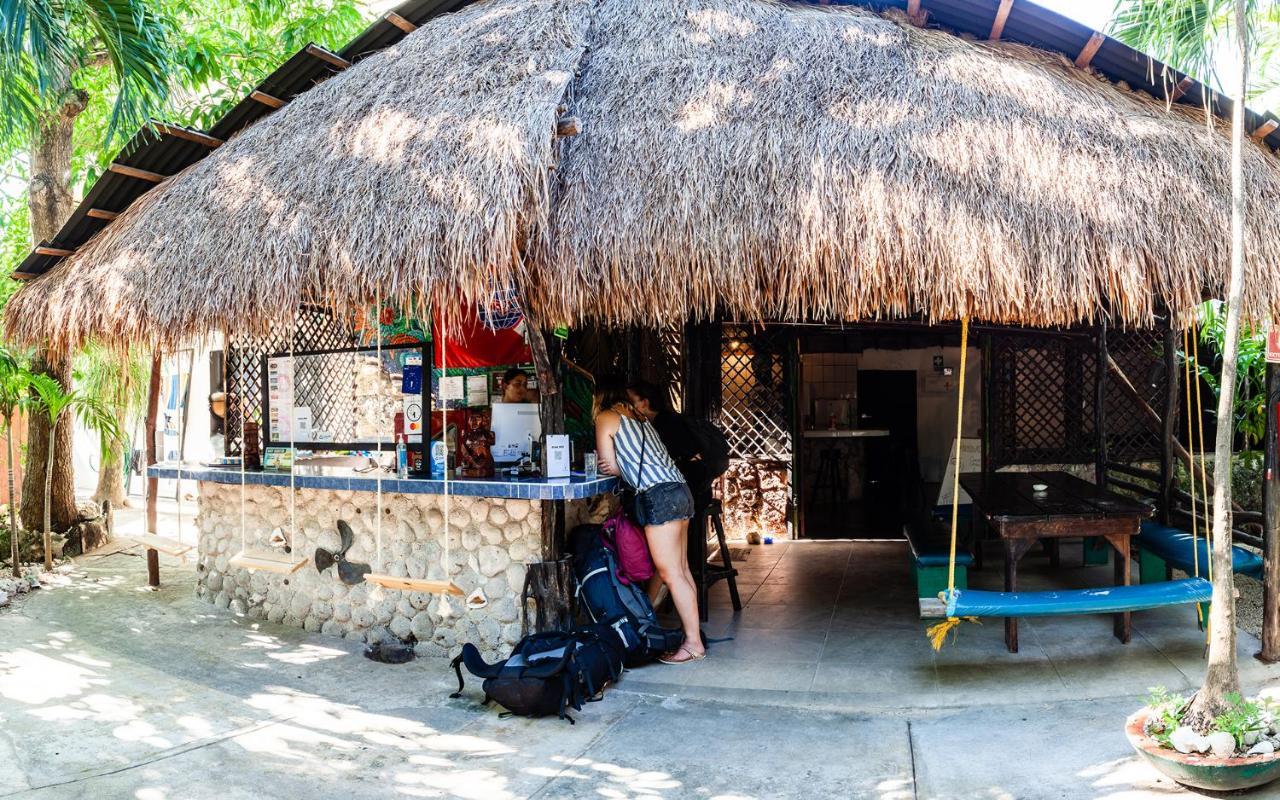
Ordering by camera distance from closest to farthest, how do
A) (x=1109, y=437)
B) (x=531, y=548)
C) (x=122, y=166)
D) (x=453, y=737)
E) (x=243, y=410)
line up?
(x=453, y=737) → (x=531, y=548) → (x=122, y=166) → (x=243, y=410) → (x=1109, y=437)

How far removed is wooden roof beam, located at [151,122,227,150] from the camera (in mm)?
6132

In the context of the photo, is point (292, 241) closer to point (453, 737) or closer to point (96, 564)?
point (453, 737)

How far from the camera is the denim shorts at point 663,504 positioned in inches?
201

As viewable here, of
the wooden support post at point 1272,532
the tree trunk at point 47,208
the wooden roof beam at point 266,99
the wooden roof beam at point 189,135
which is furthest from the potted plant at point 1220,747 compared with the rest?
the tree trunk at point 47,208

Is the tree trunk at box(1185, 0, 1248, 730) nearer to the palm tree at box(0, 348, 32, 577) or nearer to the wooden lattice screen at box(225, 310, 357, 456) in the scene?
the wooden lattice screen at box(225, 310, 357, 456)

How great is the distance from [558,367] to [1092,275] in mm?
2886

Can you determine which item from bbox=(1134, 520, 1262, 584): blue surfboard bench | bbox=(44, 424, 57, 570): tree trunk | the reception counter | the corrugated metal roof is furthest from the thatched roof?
bbox=(44, 424, 57, 570): tree trunk

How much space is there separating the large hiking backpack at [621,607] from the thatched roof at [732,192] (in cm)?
140

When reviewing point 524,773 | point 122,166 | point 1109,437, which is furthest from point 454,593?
point 1109,437

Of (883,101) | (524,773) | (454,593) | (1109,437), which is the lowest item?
(524,773)

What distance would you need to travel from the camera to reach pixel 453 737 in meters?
4.22

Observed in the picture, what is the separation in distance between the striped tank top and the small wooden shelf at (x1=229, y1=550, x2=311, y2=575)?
189cm

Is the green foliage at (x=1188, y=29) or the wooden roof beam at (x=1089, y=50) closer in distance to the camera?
the green foliage at (x=1188, y=29)

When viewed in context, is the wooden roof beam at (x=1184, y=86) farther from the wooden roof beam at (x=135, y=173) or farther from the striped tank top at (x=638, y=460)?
the wooden roof beam at (x=135, y=173)
